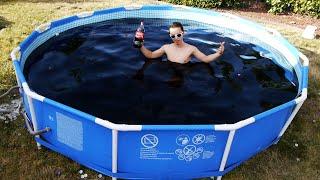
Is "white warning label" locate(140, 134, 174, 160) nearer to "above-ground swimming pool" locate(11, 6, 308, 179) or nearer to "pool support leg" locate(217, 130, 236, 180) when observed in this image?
"above-ground swimming pool" locate(11, 6, 308, 179)

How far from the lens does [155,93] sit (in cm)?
712

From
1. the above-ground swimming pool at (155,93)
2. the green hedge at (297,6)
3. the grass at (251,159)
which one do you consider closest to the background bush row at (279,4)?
the green hedge at (297,6)

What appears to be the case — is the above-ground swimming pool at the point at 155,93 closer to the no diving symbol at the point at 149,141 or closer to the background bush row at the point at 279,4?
the no diving symbol at the point at 149,141

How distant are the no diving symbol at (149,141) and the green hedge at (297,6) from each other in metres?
9.91

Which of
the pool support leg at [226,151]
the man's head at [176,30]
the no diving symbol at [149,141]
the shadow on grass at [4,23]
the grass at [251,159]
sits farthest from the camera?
the shadow on grass at [4,23]

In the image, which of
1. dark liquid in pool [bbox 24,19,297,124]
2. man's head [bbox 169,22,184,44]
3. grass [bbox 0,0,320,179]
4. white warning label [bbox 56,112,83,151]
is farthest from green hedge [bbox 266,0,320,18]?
white warning label [bbox 56,112,83,151]

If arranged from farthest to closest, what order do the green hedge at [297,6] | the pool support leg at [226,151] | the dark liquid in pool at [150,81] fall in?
the green hedge at [297,6], the dark liquid in pool at [150,81], the pool support leg at [226,151]

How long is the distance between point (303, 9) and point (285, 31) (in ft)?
7.18

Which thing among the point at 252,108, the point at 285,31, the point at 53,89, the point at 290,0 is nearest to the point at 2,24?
the point at 53,89

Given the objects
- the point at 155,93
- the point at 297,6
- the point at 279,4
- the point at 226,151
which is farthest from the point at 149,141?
the point at 297,6

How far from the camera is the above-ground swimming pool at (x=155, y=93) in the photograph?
17.9 feet

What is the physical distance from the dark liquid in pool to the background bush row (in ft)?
13.0

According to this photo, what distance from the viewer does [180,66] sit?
8.14 metres

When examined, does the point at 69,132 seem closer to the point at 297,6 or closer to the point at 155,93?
the point at 155,93
